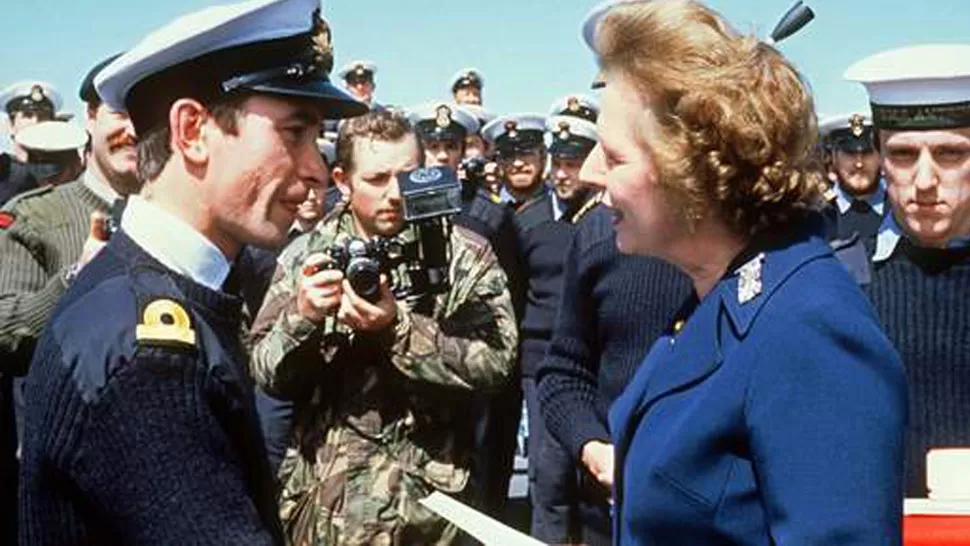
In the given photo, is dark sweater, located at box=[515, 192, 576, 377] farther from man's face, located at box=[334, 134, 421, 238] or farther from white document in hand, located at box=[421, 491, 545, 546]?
white document in hand, located at box=[421, 491, 545, 546]

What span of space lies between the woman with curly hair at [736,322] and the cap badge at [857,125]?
655 cm

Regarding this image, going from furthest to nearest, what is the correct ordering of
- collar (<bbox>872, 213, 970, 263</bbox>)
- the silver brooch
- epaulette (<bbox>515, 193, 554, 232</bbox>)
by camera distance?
epaulette (<bbox>515, 193, 554, 232</bbox>) < collar (<bbox>872, 213, 970, 263</bbox>) < the silver brooch

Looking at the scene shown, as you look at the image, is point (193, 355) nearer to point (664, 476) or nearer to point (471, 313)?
point (664, 476)

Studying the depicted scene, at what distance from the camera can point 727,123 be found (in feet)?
7.10

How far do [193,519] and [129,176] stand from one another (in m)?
3.27

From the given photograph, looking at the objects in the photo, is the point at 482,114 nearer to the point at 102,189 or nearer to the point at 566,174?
the point at 566,174

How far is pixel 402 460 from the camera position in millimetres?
3967

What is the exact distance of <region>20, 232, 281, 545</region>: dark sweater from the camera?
1908 mm

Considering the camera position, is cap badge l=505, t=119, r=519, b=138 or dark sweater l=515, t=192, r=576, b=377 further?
cap badge l=505, t=119, r=519, b=138

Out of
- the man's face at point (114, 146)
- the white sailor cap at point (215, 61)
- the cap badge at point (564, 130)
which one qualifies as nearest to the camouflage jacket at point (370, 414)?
the man's face at point (114, 146)

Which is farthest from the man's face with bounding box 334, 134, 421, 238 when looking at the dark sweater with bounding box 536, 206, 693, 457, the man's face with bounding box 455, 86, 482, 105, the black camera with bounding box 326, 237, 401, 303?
the man's face with bounding box 455, 86, 482, 105

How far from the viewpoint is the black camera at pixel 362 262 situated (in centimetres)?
Result: 386

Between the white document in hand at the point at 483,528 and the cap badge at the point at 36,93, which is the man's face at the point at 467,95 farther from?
the white document in hand at the point at 483,528

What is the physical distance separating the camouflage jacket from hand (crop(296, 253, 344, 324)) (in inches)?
1.8
